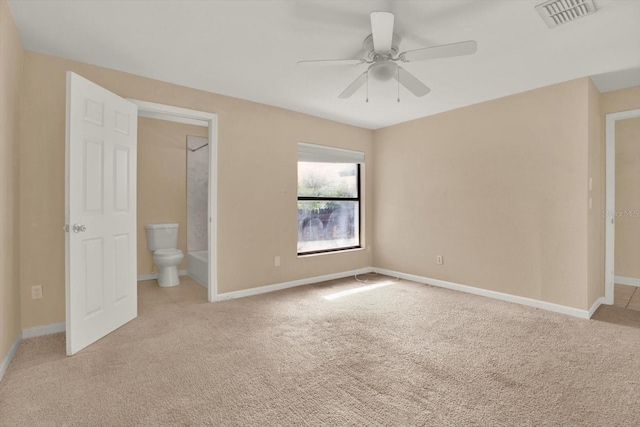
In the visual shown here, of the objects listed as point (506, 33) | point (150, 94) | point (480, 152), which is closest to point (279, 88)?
point (150, 94)

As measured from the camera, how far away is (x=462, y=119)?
396 cm

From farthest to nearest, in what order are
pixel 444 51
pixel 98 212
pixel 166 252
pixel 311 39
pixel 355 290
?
pixel 166 252, pixel 355 290, pixel 98 212, pixel 311 39, pixel 444 51

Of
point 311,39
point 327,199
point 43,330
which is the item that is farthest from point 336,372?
point 327,199

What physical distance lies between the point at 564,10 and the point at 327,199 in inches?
130

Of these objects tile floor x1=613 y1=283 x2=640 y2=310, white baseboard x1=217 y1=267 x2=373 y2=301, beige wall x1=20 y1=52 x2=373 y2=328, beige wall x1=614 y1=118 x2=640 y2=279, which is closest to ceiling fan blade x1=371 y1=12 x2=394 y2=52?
beige wall x1=20 y1=52 x2=373 y2=328

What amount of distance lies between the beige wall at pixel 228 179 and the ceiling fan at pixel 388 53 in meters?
1.70

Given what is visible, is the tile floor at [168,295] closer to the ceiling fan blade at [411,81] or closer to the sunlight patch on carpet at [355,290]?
the sunlight patch on carpet at [355,290]

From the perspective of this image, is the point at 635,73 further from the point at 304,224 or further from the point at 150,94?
the point at 150,94

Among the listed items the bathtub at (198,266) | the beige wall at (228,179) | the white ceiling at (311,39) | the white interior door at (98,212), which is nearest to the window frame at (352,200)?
the beige wall at (228,179)

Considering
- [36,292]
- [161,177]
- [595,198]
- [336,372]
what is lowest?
[336,372]

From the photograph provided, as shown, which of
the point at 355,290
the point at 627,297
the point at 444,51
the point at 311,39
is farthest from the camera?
the point at 355,290

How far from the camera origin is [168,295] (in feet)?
12.6

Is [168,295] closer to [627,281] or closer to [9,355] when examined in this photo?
[9,355]

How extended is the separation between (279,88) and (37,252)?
103 inches
